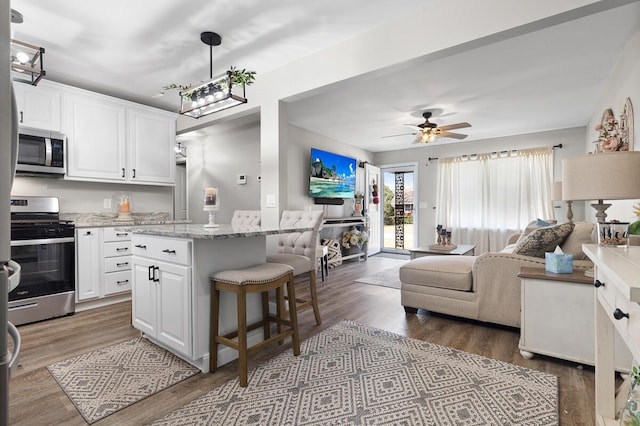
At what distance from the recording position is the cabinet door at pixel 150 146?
158 inches

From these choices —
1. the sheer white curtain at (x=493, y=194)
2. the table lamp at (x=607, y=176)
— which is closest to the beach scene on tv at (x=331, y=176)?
the sheer white curtain at (x=493, y=194)

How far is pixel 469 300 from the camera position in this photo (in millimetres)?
2729

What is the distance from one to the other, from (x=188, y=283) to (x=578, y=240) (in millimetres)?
2758

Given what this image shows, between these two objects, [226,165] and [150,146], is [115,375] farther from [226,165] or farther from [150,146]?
[226,165]

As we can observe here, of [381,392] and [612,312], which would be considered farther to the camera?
[381,392]

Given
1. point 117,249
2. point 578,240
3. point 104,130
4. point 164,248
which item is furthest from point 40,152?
point 578,240

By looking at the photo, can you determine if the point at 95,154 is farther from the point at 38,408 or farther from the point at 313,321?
the point at 313,321

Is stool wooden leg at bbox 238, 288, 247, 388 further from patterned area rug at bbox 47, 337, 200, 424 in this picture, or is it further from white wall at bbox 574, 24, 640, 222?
white wall at bbox 574, 24, 640, 222

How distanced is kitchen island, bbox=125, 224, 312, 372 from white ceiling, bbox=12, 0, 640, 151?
163 cm

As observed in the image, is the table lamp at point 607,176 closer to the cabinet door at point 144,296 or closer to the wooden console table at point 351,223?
the cabinet door at point 144,296

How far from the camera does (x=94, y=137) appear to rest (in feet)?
12.1

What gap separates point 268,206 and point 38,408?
2305mm

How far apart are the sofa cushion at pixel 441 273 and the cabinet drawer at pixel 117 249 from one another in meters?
2.99

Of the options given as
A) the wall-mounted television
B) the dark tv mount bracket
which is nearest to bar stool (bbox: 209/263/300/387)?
the wall-mounted television
